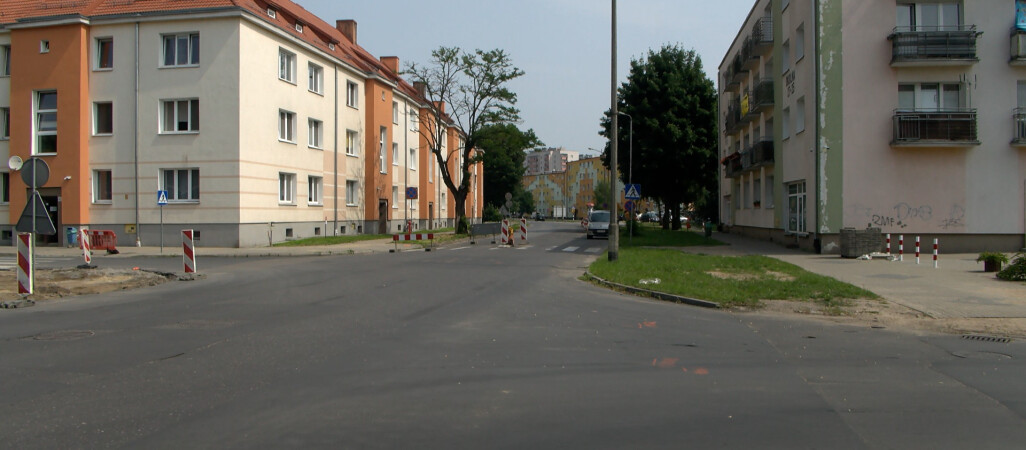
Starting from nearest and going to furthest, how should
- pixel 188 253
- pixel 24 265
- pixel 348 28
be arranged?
1. pixel 24 265
2. pixel 188 253
3. pixel 348 28

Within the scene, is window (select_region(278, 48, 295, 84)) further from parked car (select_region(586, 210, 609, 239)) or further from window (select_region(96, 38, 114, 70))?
parked car (select_region(586, 210, 609, 239))

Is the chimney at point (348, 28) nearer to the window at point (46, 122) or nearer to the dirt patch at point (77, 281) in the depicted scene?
the window at point (46, 122)

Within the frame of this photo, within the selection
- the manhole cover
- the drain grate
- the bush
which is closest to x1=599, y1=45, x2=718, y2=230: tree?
the bush

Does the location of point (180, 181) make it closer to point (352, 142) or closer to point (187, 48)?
point (187, 48)

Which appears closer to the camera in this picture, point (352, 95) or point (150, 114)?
point (150, 114)

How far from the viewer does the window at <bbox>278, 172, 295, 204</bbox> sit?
32.6 meters

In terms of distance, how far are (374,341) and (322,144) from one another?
29.5m

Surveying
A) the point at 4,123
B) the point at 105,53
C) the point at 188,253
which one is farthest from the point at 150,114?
the point at 188,253

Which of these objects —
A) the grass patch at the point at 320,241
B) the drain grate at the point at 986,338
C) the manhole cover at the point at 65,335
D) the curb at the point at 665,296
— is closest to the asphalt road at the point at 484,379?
the manhole cover at the point at 65,335

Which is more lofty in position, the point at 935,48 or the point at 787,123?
the point at 935,48

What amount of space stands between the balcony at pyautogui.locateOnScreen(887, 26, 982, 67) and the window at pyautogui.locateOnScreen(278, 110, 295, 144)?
25226mm

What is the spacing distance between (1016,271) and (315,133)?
30.2 m

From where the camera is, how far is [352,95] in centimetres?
4059

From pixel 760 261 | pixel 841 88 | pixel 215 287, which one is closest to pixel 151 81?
pixel 215 287
